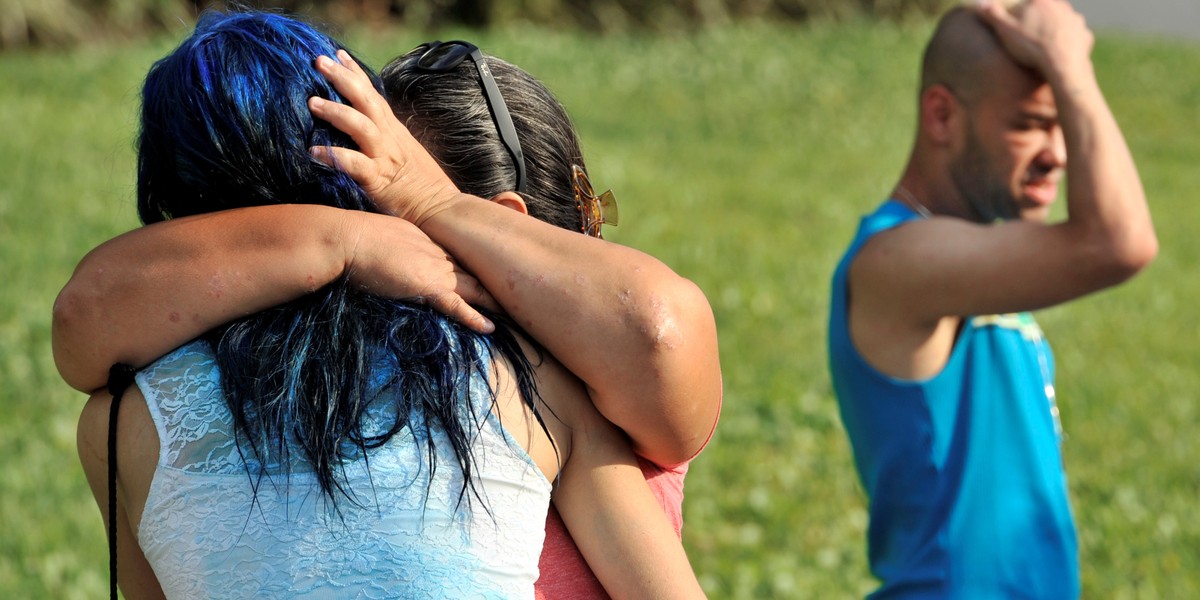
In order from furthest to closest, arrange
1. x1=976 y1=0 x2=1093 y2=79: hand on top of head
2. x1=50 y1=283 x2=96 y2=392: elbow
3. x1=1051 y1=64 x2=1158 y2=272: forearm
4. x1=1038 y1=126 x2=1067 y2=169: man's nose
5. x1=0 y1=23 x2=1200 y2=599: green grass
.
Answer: x1=0 y1=23 x2=1200 y2=599: green grass
x1=1038 y1=126 x2=1067 y2=169: man's nose
x1=976 y1=0 x2=1093 y2=79: hand on top of head
x1=1051 y1=64 x2=1158 y2=272: forearm
x1=50 y1=283 x2=96 y2=392: elbow

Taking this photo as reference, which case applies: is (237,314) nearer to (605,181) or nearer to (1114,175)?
(1114,175)

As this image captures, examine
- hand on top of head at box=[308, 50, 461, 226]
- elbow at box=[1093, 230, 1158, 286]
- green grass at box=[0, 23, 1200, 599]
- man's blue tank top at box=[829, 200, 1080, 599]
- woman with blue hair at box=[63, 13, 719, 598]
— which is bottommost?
green grass at box=[0, 23, 1200, 599]

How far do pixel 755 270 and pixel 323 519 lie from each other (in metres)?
6.57

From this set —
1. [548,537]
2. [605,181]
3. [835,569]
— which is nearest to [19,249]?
[605,181]

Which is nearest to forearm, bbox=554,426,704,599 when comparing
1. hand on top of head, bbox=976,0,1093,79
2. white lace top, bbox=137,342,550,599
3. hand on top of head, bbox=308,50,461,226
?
white lace top, bbox=137,342,550,599

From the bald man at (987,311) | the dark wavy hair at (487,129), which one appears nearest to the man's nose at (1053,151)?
the bald man at (987,311)

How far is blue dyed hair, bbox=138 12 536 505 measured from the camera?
54.2 inches

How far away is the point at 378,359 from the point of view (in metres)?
1.40

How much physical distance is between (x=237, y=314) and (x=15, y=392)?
4329 mm

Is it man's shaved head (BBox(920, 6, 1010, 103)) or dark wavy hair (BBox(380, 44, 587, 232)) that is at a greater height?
dark wavy hair (BBox(380, 44, 587, 232))

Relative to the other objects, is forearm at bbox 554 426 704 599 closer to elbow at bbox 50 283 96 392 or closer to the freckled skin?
the freckled skin

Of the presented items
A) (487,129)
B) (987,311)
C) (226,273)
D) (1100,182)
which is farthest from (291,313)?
(1100,182)

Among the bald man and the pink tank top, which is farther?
the bald man

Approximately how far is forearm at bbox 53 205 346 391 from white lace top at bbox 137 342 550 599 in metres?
0.06
